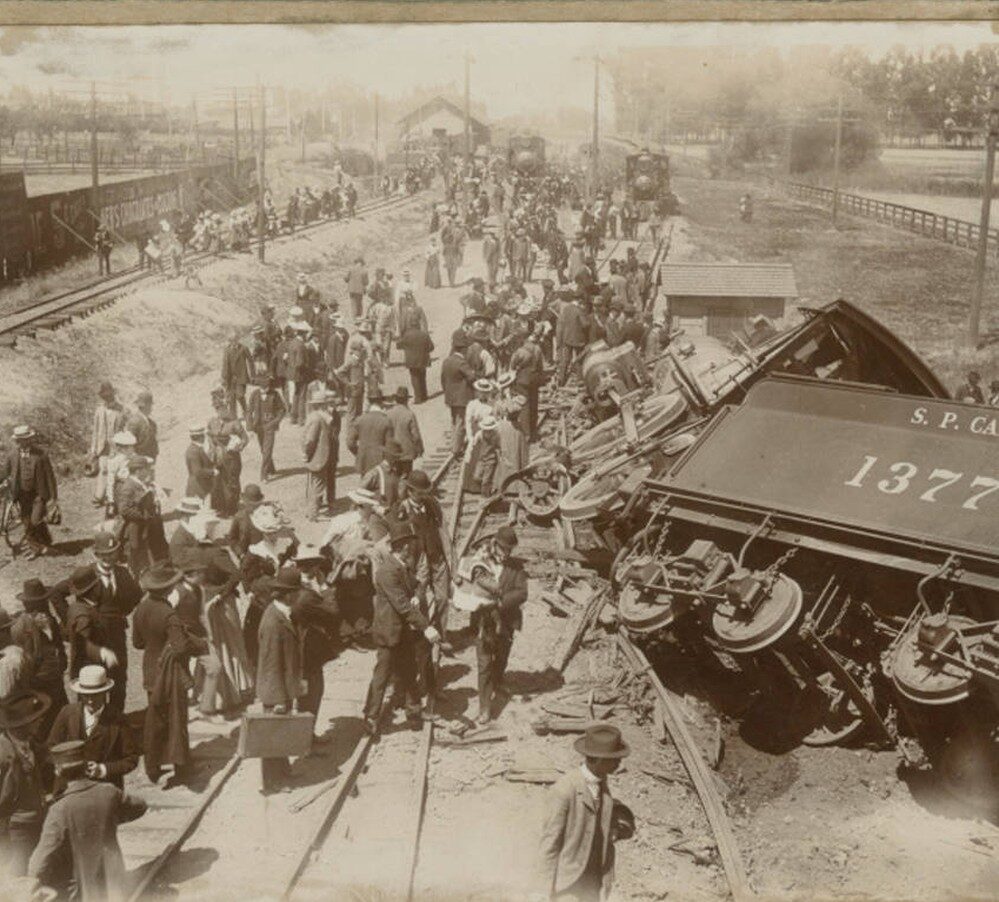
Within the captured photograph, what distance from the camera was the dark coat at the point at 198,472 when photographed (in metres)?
11.3

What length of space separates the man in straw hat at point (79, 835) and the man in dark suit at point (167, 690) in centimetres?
176

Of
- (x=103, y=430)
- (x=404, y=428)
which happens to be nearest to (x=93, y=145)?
(x=103, y=430)

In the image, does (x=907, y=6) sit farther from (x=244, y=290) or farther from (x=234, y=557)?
(x=244, y=290)

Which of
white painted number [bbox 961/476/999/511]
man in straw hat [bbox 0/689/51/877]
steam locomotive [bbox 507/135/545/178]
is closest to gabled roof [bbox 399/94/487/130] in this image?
white painted number [bbox 961/476/999/511]

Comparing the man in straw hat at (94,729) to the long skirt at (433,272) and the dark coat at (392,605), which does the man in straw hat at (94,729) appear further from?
the long skirt at (433,272)

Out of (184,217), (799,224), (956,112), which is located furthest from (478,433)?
(799,224)

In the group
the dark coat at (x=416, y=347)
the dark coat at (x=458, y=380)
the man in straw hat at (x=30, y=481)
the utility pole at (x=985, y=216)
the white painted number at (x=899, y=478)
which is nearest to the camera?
the white painted number at (x=899, y=478)

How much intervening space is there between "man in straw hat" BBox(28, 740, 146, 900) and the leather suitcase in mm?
1565

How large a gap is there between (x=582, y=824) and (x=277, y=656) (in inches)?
127

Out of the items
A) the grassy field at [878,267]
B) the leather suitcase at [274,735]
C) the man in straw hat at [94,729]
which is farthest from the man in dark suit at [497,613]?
the grassy field at [878,267]

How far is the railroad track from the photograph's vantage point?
13531 millimetres

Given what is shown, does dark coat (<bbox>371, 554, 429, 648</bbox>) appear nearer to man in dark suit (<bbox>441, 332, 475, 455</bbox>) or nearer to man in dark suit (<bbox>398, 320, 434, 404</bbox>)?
man in dark suit (<bbox>441, 332, 475, 455</bbox>)

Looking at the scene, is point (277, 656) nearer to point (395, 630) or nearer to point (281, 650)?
point (281, 650)

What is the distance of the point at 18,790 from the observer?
284 inches
